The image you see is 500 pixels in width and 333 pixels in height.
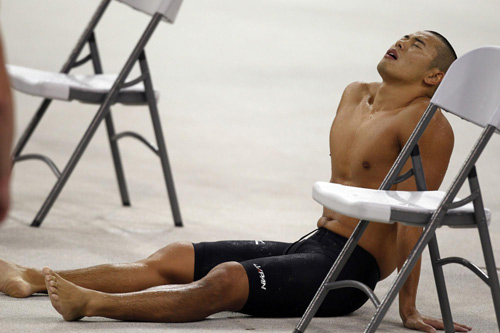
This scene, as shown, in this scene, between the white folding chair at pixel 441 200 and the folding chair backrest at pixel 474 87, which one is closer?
the white folding chair at pixel 441 200

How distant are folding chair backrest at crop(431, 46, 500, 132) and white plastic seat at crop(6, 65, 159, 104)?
6.27ft

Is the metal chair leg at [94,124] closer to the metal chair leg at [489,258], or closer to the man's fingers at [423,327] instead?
the man's fingers at [423,327]

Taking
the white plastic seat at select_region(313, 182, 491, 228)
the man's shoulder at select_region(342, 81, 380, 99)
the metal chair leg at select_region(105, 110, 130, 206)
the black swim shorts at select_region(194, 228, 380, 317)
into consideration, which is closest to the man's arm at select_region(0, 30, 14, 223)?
the white plastic seat at select_region(313, 182, 491, 228)

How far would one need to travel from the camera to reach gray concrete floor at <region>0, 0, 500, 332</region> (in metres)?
3.35

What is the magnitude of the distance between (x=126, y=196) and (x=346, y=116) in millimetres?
1980

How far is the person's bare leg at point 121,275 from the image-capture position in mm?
2576

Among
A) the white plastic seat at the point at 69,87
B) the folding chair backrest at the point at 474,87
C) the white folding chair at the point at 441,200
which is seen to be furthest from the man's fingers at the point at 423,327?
the white plastic seat at the point at 69,87

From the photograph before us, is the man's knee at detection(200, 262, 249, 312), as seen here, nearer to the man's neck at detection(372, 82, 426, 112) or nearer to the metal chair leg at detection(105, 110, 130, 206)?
the man's neck at detection(372, 82, 426, 112)

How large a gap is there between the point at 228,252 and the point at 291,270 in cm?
30

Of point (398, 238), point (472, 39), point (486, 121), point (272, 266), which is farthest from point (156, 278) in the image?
point (472, 39)

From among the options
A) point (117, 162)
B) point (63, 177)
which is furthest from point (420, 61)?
point (117, 162)

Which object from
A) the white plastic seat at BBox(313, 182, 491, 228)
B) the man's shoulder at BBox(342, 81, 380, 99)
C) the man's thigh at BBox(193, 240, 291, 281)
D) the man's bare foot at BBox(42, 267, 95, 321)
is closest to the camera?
the white plastic seat at BBox(313, 182, 491, 228)

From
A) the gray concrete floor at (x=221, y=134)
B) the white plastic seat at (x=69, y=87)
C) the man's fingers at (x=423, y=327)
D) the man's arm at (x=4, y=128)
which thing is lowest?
the gray concrete floor at (x=221, y=134)

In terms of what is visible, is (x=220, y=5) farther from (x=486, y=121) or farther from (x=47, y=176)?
(x=486, y=121)
